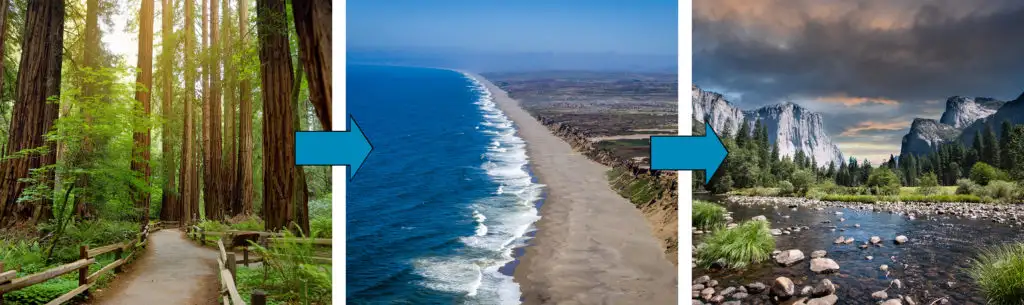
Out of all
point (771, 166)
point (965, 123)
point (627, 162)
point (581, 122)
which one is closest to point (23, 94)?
point (581, 122)

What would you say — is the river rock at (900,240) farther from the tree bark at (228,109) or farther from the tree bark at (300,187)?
the tree bark at (228,109)

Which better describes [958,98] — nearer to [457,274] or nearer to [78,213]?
[457,274]

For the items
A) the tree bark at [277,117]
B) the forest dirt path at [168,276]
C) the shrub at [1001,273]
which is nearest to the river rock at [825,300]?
the shrub at [1001,273]

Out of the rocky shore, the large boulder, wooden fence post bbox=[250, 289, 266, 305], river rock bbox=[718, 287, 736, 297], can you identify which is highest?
the rocky shore

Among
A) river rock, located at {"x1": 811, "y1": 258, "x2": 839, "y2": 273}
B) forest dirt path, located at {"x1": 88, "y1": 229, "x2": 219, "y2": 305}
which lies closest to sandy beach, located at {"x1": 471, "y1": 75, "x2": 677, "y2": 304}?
river rock, located at {"x1": 811, "y1": 258, "x2": 839, "y2": 273}

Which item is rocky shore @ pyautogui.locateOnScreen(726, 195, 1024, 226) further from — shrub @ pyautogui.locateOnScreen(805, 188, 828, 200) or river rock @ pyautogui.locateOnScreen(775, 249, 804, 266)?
river rock @ pyautogui.locateOnScreen(775, 249, 804, 266)
